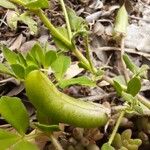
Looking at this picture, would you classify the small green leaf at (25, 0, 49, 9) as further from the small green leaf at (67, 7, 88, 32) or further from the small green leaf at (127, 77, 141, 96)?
the small green leaf at (127, 77, 141, 96)

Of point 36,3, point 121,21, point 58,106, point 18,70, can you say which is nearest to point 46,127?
point 58,106

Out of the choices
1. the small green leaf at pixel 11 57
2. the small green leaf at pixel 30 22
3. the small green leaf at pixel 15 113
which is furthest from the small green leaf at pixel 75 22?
the small green leaf at pixel 15 113

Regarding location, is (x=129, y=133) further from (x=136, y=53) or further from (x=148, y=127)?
(x=136, y=53)

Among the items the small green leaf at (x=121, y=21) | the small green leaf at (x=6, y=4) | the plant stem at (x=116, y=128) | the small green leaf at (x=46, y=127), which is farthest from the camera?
the small green leaf at (x=121, y=21)

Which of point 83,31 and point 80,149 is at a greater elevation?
point 83,31

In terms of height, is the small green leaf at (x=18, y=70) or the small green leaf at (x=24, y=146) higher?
the small green leaf at (x=18, y=70)

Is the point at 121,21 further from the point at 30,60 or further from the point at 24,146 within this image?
the point at 24,146

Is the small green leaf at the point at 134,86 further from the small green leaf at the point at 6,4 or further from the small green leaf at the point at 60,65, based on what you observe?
the small green leaf at the point at 6,4

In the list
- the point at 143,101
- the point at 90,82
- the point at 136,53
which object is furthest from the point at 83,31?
the point at 136,53
